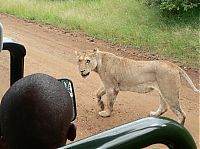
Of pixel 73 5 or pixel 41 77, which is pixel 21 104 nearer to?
pixel 41 77

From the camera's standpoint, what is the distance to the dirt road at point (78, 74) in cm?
621

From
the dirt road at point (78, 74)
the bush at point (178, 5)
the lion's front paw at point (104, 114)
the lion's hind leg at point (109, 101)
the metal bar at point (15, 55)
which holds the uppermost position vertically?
the metal bar at point (15, 55)

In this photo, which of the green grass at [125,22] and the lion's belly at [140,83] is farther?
the green grass at [125,22]

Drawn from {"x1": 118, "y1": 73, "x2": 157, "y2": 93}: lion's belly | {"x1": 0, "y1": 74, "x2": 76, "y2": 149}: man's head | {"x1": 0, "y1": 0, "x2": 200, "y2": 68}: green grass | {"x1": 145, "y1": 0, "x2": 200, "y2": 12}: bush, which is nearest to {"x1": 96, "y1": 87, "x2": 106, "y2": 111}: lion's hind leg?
{"x1": 118, "y1": 73, "x2": 157, "y2": 93}: lion's belly

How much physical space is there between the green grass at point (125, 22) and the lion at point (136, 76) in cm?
304

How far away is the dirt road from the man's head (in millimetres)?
2279

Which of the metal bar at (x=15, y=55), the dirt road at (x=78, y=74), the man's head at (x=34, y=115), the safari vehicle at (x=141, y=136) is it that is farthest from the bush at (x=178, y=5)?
the safari vehicle at (x=141, y=136)

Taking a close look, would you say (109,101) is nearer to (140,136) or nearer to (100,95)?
(100,95)

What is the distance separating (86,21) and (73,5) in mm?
1945

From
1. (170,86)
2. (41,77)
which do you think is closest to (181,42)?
(170,86)

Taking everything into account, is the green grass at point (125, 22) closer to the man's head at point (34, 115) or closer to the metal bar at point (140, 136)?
the man's head at point (34, 115)

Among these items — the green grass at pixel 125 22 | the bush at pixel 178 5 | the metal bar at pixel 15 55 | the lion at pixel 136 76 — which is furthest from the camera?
the bush at pixel 178 5

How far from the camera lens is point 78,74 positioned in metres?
8.23

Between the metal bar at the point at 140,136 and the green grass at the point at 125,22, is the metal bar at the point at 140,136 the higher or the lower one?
the higher one
